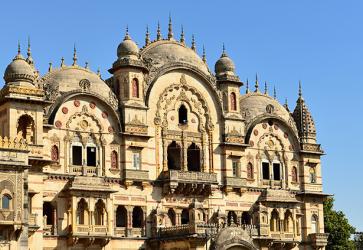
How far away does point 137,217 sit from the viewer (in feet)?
161

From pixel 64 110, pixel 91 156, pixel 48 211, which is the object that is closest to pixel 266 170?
pixel 91 156

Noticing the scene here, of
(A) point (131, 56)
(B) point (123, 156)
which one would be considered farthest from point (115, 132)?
(A) point (131, 56)

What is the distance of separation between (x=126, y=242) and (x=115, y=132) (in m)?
6.03

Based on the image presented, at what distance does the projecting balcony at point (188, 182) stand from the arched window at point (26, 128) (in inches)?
342

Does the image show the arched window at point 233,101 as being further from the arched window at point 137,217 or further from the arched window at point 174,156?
the arched window at point 137,217

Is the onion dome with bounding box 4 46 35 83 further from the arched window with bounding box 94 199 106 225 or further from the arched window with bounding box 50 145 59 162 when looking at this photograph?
the arched window with bounding box 94 199 106 225

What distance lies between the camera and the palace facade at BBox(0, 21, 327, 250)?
4412 centimetres

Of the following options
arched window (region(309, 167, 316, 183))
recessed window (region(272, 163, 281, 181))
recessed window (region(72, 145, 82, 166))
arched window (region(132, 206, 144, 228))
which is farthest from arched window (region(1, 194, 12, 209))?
arched window (region(309, 167, 316, 183))

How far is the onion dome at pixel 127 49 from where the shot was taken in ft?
162

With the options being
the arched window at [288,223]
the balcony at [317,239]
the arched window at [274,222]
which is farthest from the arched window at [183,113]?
the balcony at [317,239]

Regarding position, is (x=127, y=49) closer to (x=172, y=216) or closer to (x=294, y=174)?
(x=172, y=216)

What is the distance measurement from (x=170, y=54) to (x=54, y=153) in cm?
983

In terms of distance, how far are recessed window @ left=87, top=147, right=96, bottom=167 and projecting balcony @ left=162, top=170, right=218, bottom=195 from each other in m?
4.18

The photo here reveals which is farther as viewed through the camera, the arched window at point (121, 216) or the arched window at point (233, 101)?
the arched window at point (233, 101)
